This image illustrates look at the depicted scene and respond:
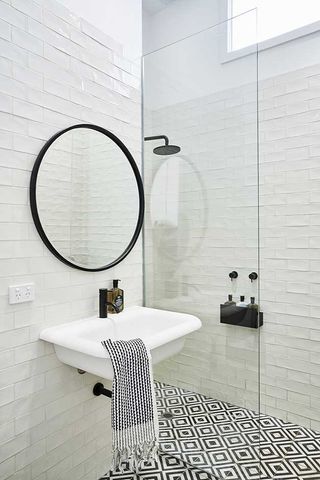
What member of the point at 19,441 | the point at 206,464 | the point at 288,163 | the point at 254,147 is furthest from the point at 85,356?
the point at 288,163

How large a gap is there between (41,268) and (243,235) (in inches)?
41.5

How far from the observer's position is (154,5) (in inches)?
109

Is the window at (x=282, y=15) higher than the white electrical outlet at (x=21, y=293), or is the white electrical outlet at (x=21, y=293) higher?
the window at (x=282, y=15)

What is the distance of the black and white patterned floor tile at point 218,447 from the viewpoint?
74.6 inches

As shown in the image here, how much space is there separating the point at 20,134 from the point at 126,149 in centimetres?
73

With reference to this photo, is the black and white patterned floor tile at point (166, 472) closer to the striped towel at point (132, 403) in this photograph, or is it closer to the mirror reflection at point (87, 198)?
the striped towel at point (132, 403)

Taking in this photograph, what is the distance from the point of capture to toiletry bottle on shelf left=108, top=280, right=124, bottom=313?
1.94m

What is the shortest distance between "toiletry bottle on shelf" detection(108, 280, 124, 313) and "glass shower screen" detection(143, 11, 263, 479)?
327 mm

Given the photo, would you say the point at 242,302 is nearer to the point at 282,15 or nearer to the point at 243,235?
the point at 243,235

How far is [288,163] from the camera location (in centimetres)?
233

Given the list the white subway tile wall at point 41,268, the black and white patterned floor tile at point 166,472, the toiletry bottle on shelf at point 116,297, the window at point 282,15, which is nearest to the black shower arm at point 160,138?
the white subway tile wall at point 41,268

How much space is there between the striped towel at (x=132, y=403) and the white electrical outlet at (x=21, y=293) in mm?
414

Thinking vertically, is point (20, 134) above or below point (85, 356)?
above

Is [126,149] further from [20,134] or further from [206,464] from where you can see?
[206,464]
